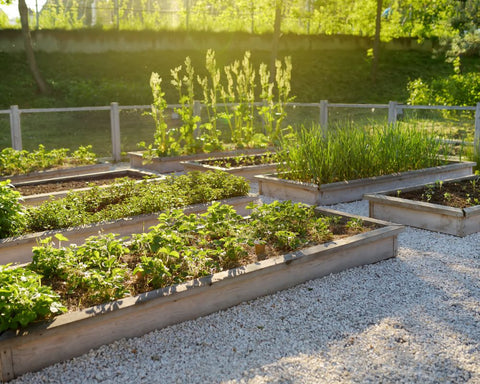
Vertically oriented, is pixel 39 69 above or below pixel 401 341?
above

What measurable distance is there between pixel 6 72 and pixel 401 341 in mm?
17421

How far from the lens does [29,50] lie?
16656 mm

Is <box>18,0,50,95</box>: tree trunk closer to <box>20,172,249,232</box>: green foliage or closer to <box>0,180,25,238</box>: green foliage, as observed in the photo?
<box>20,172,249,232</box>: green foliage

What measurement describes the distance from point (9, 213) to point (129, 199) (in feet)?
5.07

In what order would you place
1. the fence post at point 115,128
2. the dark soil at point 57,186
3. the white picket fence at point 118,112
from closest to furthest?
the dark soil at point 57,186 → the white picket fence at point 118,112 → the fence post at point 115,128

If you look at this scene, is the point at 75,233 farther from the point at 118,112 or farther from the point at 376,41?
the point at 376,41

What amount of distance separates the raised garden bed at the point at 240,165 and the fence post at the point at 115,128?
2.29 metres

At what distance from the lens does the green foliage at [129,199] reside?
5.51 meters

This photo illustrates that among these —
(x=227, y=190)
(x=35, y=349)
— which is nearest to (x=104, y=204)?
(x=227, y=190)

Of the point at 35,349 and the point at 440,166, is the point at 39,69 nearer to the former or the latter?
the point at 440,166

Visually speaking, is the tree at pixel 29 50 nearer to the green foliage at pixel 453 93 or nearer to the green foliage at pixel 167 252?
the green foliage at pixel 453 93

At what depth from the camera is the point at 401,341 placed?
3.65m

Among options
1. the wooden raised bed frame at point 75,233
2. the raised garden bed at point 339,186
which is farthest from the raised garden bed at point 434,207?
the wooden raised bed frame at point 75,233

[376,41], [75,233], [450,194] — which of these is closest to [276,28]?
[376,41]
